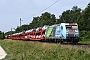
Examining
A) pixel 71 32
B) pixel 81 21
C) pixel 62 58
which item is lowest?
pixel 62 58

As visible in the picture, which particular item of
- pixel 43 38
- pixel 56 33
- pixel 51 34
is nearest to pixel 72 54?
pixel 56 33

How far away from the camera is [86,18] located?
78.5m

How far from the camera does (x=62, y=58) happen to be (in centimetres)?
1398

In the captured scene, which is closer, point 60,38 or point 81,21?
point 60,38

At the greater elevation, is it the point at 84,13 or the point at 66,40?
the point at 84,13

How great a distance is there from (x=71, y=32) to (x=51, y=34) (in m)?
7.63

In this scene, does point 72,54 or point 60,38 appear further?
point 60,38

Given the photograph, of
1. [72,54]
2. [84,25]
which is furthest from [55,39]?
[84,25]

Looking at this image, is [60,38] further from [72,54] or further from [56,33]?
[72,54]

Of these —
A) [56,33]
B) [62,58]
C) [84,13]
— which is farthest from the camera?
[84,13]

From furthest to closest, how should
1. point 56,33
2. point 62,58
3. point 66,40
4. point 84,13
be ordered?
1. point 84,13
2. point 56,33
3. point 66,40
4. point 62,58

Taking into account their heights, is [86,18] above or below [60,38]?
above

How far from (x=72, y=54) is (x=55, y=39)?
24719mm

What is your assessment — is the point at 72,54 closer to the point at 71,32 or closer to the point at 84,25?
the point at 71,32
